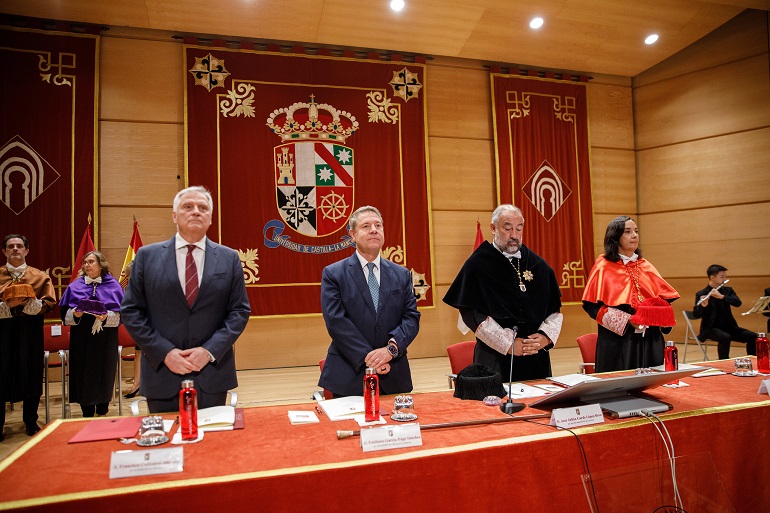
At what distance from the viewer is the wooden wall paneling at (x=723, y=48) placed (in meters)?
7.09

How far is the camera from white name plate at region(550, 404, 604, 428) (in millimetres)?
1593

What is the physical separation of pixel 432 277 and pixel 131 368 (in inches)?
158

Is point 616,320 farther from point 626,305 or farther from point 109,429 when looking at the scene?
point 109,429

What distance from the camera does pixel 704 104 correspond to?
7551 mm

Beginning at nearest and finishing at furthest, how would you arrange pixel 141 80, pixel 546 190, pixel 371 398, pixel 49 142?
pixel 371 398 → pixel 49 142 → pixel 141 80 → pixel 546 190

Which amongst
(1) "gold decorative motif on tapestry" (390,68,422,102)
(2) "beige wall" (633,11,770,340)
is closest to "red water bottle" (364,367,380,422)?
(1) "gold decorative motif on tapestry" (390,68,422,102)

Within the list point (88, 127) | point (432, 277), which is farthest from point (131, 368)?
point (432, 277)

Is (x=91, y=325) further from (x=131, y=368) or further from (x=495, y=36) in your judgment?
(x=495, y=36)

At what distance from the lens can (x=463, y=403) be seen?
1987 millimetres

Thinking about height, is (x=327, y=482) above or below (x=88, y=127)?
below

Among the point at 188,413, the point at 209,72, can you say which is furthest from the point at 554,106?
the point at 188,413

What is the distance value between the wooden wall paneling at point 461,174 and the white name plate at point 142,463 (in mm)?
6220

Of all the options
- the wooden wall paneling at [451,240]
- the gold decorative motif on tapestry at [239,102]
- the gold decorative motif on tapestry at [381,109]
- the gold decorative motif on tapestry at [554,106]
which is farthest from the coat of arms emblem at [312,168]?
the gold decorative motif on tapestry at [554,106]

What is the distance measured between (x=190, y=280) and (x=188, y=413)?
2.56ft
